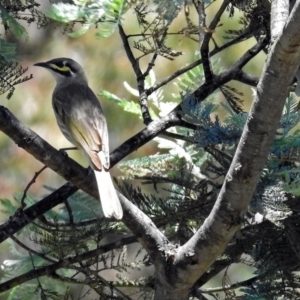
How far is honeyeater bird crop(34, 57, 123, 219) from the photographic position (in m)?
1.72

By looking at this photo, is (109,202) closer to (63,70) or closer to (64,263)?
(64,263)

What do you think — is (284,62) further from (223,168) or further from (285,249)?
(285,249)

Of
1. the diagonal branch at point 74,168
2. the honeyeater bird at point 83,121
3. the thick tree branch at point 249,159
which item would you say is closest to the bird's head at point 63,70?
the honeyeater bird at point 83,121

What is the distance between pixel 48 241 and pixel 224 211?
521mm

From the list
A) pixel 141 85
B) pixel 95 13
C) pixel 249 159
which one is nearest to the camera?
pixel 249 159

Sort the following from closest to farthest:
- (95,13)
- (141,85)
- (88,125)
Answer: (95,13) < (141,85) < (88,125)

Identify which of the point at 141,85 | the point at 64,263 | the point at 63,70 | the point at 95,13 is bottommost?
the point at 64,263

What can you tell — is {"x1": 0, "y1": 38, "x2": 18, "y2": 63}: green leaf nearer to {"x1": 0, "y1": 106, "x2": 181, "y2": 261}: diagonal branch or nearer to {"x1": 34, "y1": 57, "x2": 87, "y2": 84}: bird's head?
{"x1": 0, "y1": 106, "x2": 181, "y2": 261}: diagonal branch

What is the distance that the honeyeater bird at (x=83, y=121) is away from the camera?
67.6 inches

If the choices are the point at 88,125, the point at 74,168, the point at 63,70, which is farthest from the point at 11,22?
the point at 63,70

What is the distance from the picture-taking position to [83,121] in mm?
2449

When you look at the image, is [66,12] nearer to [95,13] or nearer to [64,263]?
[95,13]

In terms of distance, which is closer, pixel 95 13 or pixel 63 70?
pixel 95 13

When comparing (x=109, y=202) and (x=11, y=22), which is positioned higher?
(x=11, y=22)
